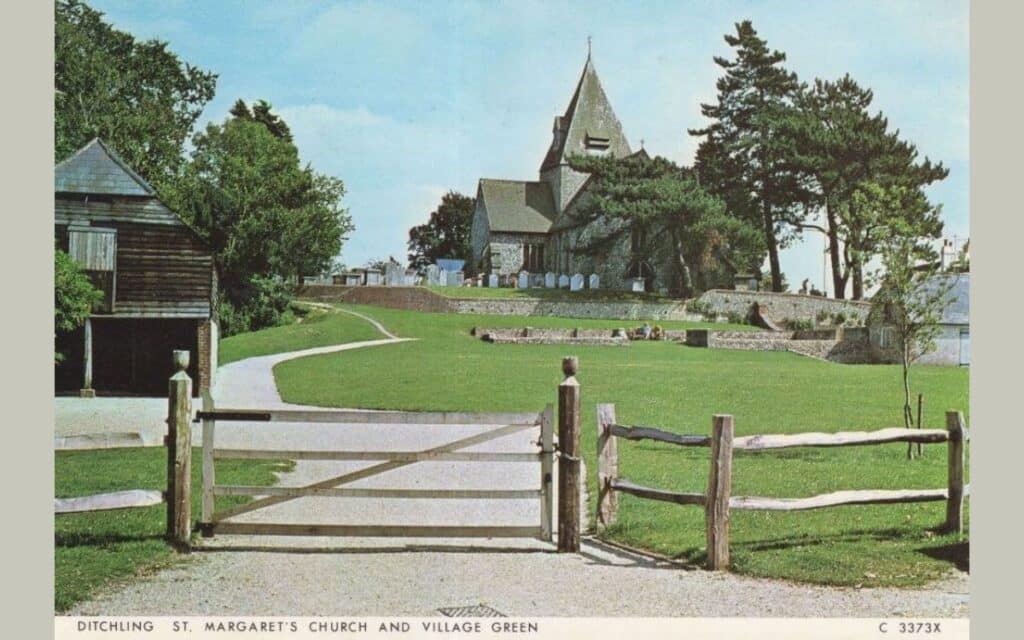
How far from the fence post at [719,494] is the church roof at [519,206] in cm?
521

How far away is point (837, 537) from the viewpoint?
7.63 metres

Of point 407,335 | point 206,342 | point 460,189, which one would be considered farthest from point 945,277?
point 206,342

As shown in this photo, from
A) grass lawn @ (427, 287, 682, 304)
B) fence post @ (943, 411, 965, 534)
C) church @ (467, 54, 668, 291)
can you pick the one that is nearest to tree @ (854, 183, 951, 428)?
fence post @ (943, 411, 965, 534)

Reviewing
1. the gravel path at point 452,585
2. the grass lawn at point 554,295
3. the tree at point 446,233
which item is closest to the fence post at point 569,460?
the gravel path at point 452,585

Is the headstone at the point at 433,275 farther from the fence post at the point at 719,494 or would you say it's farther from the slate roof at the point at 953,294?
the fence post at the point at 719,494

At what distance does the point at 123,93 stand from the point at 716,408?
784cm

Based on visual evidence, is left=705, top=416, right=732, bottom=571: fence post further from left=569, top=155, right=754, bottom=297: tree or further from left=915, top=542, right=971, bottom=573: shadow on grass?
left=569, top=155, right=754, bottom=297: tree

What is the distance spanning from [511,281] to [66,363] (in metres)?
12.1

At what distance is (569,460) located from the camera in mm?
7199

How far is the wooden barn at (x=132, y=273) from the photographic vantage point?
9883mm

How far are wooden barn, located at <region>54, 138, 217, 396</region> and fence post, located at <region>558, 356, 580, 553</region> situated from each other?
185 inches

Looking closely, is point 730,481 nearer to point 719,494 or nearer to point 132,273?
point 719,494

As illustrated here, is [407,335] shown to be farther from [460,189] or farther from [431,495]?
[431,495]

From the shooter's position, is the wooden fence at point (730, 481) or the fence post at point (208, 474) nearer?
the wooden fence at point (730, 481)
